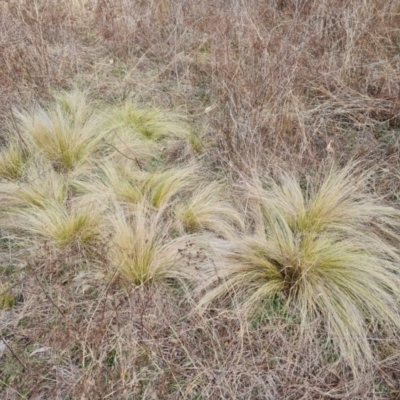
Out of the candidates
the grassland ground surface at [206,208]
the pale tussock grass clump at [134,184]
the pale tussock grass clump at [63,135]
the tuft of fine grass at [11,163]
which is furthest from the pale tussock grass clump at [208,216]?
the tuft of fine grass at [11,163]

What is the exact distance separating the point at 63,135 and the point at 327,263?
1.81m

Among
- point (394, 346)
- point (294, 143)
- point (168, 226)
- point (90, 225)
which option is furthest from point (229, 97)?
point (394, 346)

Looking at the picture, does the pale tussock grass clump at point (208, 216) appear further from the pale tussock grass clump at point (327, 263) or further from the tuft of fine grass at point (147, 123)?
the tuft of fine grass at point (147, 123)

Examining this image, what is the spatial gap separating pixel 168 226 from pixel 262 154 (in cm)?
75

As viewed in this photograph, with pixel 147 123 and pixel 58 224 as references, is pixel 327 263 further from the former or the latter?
pixel 147 123

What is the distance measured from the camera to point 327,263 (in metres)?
1.73

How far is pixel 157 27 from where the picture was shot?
3789 mm

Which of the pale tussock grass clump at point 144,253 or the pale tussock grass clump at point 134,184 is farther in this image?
the pale tussock grass clump at point 134,184

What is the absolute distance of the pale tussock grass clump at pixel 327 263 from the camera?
161 centimetres

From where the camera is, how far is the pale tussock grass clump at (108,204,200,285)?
1.79m

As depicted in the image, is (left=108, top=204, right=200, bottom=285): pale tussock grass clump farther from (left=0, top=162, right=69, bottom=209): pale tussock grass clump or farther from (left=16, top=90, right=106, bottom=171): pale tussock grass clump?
(left=16, top=90, right=106, bottom=171): pale tussock grass clump

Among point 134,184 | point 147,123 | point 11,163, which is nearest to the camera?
point 134,184

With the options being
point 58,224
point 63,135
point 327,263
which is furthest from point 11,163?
point 327,263

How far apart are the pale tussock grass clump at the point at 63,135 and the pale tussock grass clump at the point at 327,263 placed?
1.17 meters
